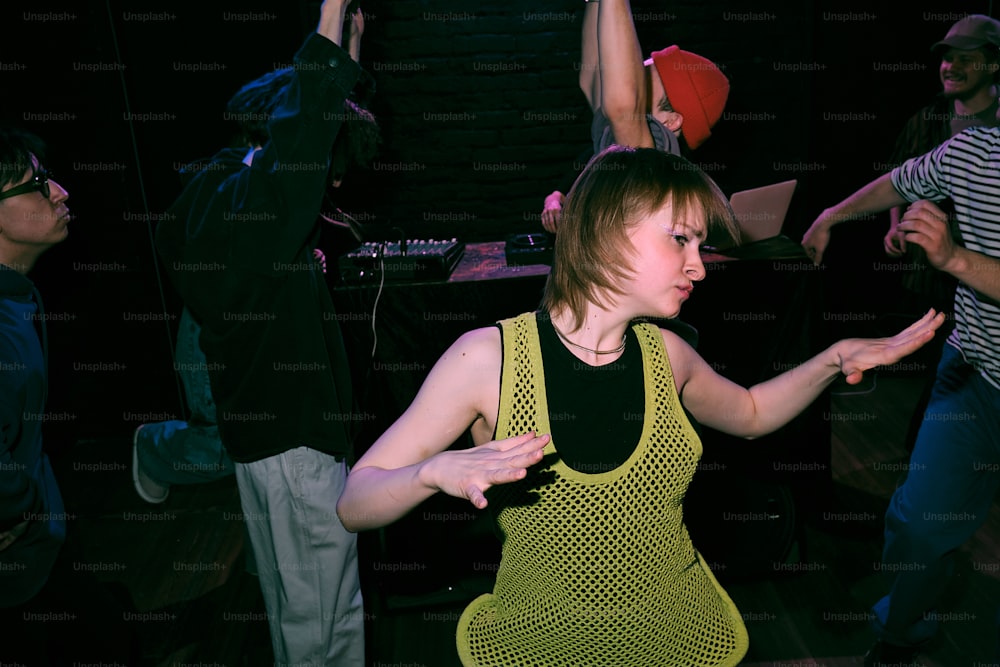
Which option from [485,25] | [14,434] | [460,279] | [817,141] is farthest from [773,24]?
[14,434]

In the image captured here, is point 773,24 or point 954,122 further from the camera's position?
point 773,24

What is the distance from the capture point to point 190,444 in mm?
3301

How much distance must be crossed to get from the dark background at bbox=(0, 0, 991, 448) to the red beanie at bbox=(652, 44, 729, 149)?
1672 mm

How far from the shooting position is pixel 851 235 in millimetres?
4805

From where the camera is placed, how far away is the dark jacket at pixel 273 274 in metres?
1.84

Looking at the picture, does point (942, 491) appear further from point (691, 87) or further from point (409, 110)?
point (409, 110)

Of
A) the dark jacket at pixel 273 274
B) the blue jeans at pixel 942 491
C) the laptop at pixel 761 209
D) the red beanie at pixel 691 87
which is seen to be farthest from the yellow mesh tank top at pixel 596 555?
the laptop at pixel 761 209

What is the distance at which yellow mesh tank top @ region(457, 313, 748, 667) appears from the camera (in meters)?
1.37

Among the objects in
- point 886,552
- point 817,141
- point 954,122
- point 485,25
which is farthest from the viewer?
point 817,141

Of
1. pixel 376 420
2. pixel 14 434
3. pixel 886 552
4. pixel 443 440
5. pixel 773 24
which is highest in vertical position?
pixel 773 24

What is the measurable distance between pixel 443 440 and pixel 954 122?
3401mm

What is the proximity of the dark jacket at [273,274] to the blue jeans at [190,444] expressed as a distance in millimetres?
920

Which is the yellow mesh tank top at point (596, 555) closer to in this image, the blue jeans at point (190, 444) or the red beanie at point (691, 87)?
the red beanie at point (691, 87)

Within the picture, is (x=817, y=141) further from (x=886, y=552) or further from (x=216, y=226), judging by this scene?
(x=216, y=226)
